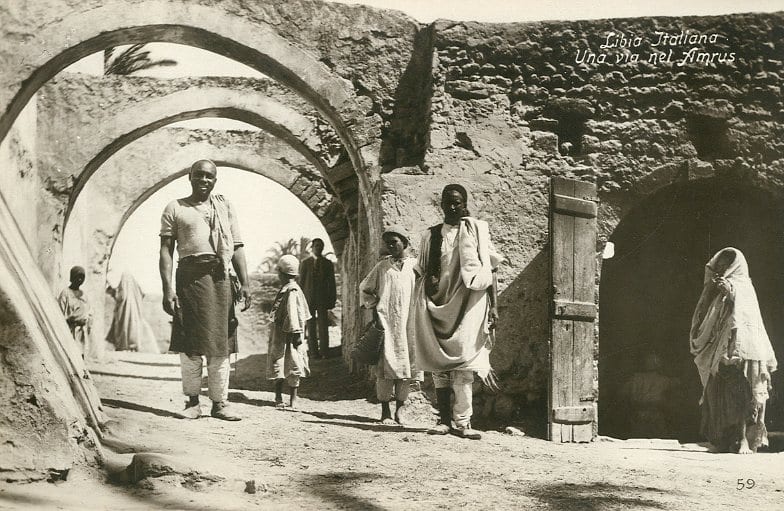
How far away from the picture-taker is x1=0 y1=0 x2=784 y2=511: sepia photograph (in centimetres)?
439

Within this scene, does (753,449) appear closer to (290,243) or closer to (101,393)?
(101,393)

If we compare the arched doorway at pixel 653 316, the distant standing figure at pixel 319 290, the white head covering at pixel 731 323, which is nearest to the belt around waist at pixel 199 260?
the white head covering at pixel 731 323

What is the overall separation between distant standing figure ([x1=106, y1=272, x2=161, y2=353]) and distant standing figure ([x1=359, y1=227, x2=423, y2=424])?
39.6ft

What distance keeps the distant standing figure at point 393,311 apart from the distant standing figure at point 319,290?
610 centimetres

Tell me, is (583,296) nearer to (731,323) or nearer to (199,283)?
(731,323)

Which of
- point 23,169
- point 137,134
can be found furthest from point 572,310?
point 137,134

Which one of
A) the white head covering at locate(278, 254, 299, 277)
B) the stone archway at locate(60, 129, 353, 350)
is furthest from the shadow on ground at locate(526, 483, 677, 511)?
the stone archway at locate(60, 129, 353, 350)

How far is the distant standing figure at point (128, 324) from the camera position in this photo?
702 inches

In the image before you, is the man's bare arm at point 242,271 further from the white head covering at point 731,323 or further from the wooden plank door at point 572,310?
the white head covering at point 731,323

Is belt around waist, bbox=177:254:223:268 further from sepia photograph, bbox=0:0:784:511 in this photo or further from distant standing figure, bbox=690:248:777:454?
distant standing figure, bbox=690:248:777:454

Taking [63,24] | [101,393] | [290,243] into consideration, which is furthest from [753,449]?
[290,243]

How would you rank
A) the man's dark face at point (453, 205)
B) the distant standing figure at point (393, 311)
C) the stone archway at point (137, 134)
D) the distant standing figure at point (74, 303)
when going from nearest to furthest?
the man's dark face at point (453, 205)
the distant standing figure at point (393, 311)
the distant standing figure at point (74, 303)
the stone archway at point (137, 134)

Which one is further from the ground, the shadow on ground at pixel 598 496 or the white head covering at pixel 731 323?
the white head covering at pixel 731 323

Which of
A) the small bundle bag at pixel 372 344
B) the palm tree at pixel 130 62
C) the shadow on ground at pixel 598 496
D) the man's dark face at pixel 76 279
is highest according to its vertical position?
the palm tree at pixel 130 62
